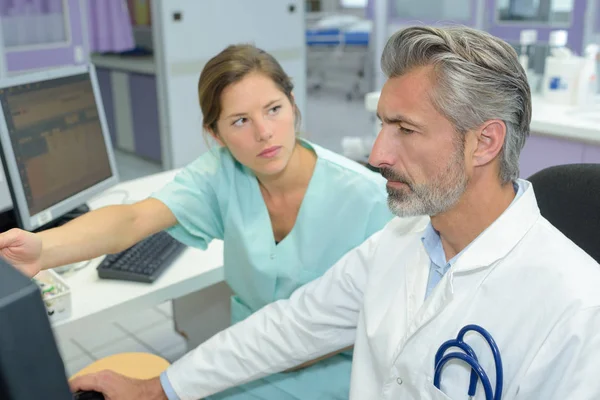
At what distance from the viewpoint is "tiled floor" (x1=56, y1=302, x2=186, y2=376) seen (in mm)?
2438

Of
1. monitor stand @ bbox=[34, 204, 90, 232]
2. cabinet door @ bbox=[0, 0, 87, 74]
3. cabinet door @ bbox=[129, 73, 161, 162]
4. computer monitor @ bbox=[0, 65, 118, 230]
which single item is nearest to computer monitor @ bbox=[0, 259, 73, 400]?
computer monitor @ bbox=[0, 65, 118, 230]

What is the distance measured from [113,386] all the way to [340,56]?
6.70m

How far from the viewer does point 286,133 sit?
1391 mm

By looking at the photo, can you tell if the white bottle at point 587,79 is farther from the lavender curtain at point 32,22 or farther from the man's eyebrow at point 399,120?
the lavender curtain at point 32,22

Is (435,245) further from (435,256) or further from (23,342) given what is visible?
(23,342)

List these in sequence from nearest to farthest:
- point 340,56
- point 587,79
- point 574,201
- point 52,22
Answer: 1. point 574,201
2. point 587,79
3. point 52,22
4. point 340,56

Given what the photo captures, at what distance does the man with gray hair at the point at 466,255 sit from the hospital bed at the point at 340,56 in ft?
19.4

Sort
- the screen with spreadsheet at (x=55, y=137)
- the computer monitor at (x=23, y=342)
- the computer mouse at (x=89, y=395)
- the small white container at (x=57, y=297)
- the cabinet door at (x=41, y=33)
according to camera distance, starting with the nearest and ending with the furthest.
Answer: the computer monitor at (x=23, y=342)
the computer mouse at (x=89, y=395)
the small white container at (x=57, y=297)
the screen with spreadsheet at (x=55, y=137)
the cabinet door at (x=41, y=33)

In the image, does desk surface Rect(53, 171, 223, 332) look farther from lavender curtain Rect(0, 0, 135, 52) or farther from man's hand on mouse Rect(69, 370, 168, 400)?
lavender curtain Rect(0, 0, 135, 52)

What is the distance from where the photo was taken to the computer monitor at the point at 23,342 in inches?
13.4

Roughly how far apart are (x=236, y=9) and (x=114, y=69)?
1.34 m

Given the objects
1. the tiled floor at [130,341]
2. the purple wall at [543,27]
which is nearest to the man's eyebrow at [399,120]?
the tiled floor at [130,341]

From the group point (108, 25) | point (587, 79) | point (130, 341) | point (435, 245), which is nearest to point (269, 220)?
point (435, 245)

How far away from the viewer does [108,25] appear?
4.45m
